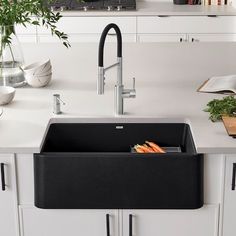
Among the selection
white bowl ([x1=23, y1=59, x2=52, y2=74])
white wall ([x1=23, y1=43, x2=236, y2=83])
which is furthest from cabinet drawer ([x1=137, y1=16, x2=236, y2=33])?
white bowl ([x1=23, y1=59, x2=52, y2=74])

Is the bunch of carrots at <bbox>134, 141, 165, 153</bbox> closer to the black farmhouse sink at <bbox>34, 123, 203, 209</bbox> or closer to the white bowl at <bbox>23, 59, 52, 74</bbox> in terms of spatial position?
the black farmhouse sink at <bbox>34, 123, 203, 209</bbox>

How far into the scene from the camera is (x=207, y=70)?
3.19 metres

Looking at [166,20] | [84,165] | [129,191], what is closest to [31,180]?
[84,165]

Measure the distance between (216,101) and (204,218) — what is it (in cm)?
53

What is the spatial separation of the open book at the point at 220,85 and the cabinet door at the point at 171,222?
2.40ft

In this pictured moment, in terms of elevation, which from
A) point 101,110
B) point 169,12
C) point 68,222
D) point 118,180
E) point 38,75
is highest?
point 169,12

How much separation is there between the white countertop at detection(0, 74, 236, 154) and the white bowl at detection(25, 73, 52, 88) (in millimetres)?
27

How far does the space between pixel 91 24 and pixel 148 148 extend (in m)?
2.96

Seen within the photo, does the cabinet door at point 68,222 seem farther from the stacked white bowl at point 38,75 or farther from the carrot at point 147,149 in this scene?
the stacked white bowl at point 38,75

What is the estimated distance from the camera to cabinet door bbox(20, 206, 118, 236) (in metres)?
2.22

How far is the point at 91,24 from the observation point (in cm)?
524

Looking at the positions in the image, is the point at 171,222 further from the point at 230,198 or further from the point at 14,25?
the point at 14,25

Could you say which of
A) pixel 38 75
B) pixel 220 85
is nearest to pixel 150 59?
pixel 220 85

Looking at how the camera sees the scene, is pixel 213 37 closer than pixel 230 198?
No
